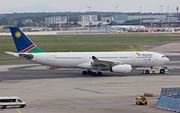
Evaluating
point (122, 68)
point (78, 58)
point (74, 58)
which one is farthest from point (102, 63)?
point (74, 58)

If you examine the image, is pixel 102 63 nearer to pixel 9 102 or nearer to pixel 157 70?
pixel 157 70

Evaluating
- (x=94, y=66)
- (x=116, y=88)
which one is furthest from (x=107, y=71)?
(x=116, y=88)

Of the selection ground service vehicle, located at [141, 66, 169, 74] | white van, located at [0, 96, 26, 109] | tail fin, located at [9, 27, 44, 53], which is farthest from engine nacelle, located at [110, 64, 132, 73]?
white van, located at [0, 96, 26, 109]

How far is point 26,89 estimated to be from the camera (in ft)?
215

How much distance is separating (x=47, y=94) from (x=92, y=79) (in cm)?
1572

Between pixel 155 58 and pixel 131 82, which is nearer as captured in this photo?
pixel 131 82

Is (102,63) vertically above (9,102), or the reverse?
(102,63)

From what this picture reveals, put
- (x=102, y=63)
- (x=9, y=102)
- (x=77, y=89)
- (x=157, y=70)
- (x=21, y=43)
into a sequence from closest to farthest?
(x=9, y=102) < (x=77, y=89) < (x=102, y=63) < (x=21, y=43) < (x=157, y=70)

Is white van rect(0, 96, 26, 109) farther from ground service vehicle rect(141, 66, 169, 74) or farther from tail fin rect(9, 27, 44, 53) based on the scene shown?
ground service vehicle rect(141, 66, 169, 74)

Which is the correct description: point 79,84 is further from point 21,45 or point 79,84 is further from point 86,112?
point 86,112

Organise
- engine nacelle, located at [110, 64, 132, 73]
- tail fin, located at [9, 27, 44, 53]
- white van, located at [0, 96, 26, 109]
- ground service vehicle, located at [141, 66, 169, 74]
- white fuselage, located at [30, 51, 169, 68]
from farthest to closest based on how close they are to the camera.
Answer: ground service vehicle, located at [141, 66, 169, 74] < tail fin, located at [9, 27, 44, 53] < white fuselage, located at [30, 51, 169, 68] < engine nacelle, located at [110, 64, 132, 73] < white van, located at [0, 96, 26, 109]

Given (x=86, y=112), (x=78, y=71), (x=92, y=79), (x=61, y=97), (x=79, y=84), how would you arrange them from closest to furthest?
1. (x=86, y=112)
2. (x=61, y=97)
3. (x=79, y=84)
4. (x=92, y=79)
5. (x=78, y=71)

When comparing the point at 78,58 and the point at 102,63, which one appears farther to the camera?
the point at 78,58

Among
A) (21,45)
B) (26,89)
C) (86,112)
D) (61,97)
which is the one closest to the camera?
(86,112)
